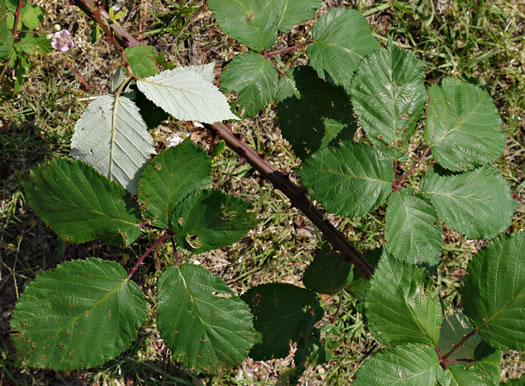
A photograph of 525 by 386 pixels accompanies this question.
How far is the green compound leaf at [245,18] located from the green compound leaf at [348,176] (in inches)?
15.9

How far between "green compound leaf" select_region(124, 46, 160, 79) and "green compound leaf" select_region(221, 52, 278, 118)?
0.21m

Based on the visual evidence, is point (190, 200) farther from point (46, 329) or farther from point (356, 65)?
point (356, 65)

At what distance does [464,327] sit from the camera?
1.76 meters

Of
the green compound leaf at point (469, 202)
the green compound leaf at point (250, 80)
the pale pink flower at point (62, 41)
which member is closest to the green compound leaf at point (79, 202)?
the green compound leaf at point (250, 80)

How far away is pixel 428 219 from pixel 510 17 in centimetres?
178

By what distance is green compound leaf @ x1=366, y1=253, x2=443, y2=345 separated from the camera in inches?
50.9

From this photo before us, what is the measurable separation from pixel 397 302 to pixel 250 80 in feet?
2.41

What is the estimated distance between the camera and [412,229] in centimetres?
134

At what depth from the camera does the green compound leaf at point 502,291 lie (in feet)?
4.20

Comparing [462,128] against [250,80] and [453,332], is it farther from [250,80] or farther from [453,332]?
[453,332]

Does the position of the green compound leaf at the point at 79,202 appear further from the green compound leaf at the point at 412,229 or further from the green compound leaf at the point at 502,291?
the green compound leaf at the point at 502,291

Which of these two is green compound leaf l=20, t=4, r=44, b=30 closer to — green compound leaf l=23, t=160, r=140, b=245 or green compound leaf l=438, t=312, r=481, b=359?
green compound leaf l=23, t=160, r=140, b=245

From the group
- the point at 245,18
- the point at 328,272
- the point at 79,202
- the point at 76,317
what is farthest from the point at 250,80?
the point at 76,317

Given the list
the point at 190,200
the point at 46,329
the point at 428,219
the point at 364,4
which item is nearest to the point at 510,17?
the point at 364,4
